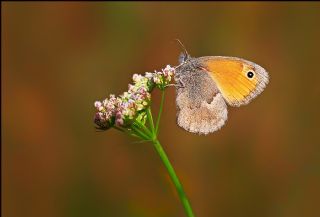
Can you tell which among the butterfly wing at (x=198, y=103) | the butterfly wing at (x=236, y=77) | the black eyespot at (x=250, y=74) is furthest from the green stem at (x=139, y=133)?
the black eyespot at (x=250, y=74)

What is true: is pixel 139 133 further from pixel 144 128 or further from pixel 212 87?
pixel 212 87

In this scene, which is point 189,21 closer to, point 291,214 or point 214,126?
point 291,214

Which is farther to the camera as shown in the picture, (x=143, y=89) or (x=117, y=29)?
(x=117, y=29)

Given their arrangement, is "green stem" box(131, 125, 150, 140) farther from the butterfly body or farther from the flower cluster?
the butterfly body

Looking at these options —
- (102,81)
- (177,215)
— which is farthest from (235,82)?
(102,81)

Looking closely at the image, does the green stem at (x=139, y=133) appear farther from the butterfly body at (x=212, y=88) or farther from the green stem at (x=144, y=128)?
the butterfly body at (x=212, y=88)

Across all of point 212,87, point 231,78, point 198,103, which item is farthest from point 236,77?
point 198,103
